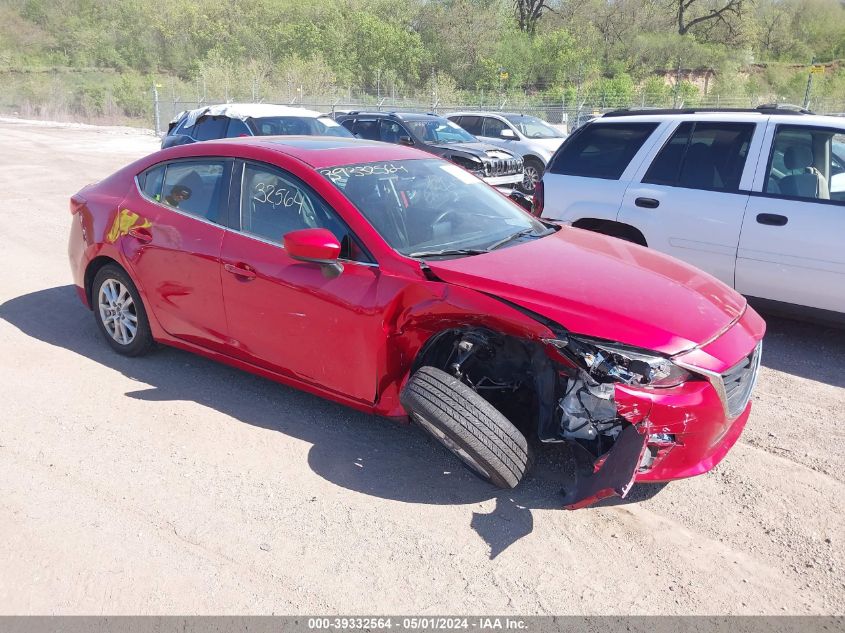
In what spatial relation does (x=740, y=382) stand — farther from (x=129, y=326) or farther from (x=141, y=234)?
(x=129, y=326)

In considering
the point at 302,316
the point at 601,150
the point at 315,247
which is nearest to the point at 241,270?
the point at 302,316

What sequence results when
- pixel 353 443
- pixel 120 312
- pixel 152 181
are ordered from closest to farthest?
pixel 353 443 → pixel 152 181 → pixel 120 312

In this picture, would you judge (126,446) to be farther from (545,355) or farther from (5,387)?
(545,355)

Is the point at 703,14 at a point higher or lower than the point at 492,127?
higher

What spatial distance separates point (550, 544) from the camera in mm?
3197

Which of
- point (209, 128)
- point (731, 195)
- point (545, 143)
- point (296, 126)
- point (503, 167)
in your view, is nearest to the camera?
point (731, 195)

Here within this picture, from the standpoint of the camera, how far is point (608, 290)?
11.6 ft

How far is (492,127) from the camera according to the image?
18.3 metres

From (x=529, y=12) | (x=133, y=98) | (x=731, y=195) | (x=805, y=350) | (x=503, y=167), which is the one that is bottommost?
(x=805, y=350)

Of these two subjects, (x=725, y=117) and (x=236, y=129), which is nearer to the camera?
(x=725, y=117)

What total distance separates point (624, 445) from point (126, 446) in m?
2.67

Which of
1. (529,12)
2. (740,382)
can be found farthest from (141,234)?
(529,12)

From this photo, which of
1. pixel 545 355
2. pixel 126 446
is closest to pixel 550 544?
pixel 545 355

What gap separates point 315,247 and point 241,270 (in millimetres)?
734
